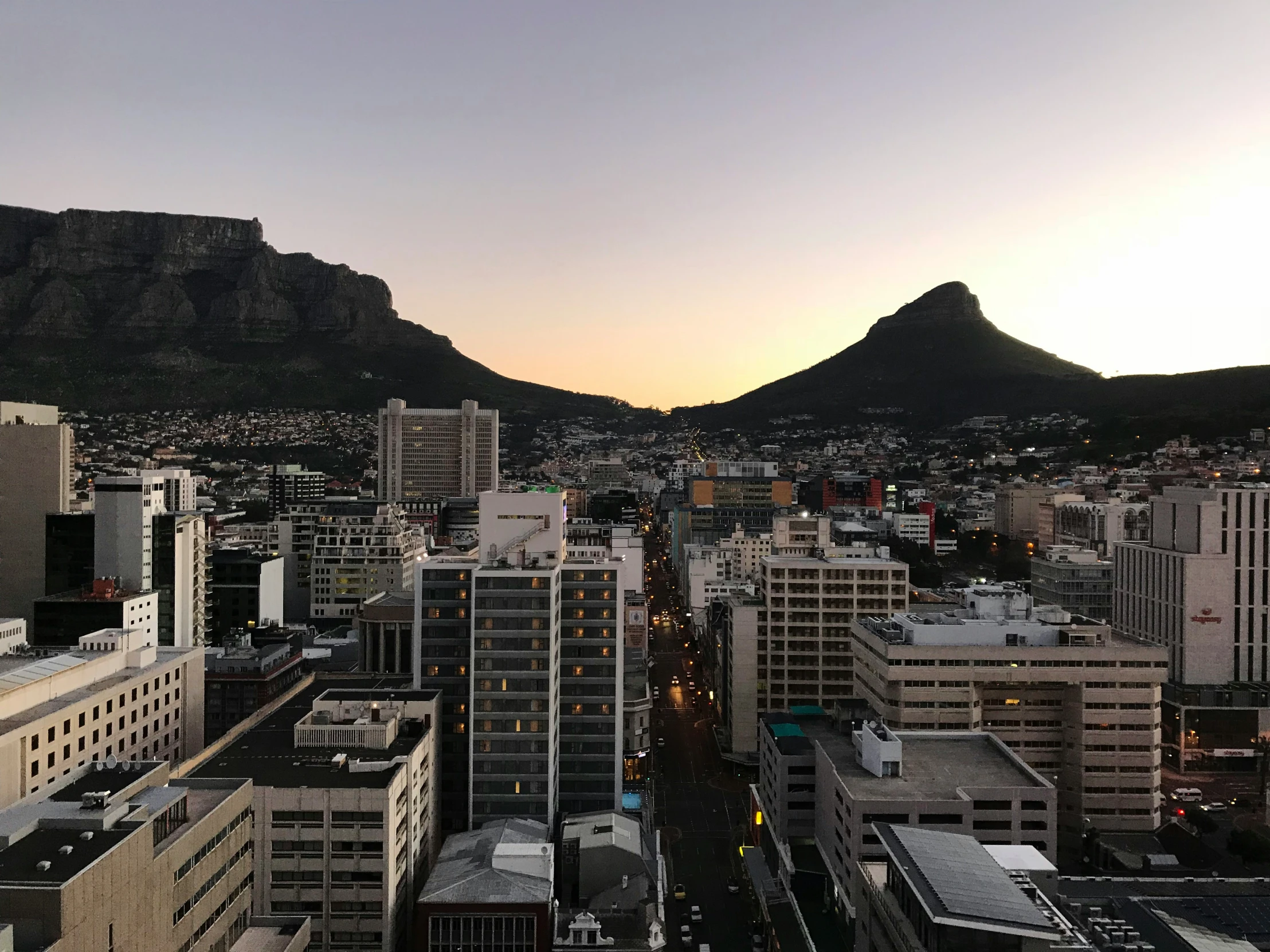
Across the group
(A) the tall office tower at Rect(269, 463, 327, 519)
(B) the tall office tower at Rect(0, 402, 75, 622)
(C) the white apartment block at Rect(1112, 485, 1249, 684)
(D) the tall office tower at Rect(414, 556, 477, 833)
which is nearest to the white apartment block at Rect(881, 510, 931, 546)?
(C) the white apartment block at Rect(1112, 485, 1249, 684)

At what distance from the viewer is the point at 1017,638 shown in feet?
208

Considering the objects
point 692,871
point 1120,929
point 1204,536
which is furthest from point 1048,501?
point 1120,929

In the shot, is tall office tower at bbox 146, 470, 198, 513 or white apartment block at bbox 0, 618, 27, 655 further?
tall office tower at bbox 146, 470, 198, 513

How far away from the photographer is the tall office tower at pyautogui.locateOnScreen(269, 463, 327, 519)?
609ft

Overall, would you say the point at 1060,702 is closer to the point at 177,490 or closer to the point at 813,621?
the point at 813,621

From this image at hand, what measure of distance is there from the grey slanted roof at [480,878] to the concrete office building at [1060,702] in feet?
95.7

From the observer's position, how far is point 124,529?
79.4 m

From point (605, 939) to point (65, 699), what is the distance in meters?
33.6

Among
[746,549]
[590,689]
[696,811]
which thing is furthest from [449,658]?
[746,549]

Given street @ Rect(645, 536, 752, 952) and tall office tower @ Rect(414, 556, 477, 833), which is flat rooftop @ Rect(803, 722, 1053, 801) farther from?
tall office tower @ Rect(414, 556, 477, 833)

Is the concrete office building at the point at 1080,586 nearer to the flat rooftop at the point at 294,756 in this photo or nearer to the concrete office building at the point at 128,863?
the flat rooftop at the point at 294,756

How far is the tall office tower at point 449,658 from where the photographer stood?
56.4 metres

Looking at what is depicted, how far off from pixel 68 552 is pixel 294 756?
49887 mm

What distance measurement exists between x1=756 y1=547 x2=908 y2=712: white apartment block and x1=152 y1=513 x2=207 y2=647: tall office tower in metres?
54.5
